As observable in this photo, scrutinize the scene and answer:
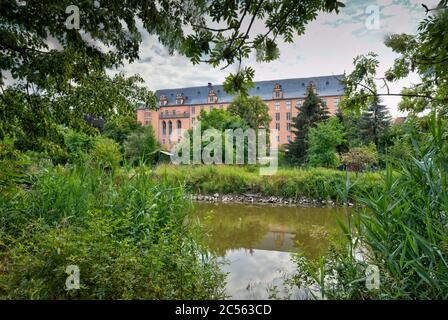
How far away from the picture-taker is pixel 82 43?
208 centimetres

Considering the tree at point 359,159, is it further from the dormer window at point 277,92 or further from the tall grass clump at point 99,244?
the dormer window at point 277,92

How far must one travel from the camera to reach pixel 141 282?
150 cm

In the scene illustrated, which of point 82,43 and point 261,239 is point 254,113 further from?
point 82,43

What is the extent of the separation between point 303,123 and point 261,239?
17.3 metres

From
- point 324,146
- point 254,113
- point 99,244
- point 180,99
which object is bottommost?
point 99,244

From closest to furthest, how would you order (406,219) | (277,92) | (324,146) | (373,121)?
(406,219) → (324,146) → (373,121) → (277,92)

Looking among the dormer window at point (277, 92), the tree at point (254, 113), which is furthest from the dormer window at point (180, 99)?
the dormer window at point (277, 92)

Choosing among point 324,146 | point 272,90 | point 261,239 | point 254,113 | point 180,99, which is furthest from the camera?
point 272,90

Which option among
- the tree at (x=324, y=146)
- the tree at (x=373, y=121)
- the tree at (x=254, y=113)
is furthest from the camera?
the tree at (x=254, y=113)

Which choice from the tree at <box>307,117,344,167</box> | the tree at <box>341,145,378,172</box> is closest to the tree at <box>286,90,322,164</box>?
the tree at <box>307,117,344,167</box>

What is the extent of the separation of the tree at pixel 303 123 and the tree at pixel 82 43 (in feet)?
60.8

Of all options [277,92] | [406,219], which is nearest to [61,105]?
[406,219]

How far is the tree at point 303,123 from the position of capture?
20.2 meters
